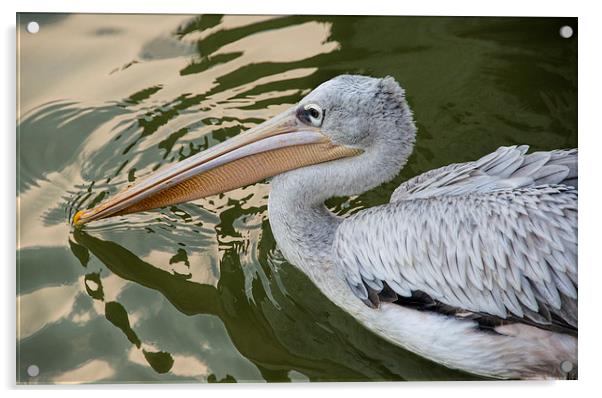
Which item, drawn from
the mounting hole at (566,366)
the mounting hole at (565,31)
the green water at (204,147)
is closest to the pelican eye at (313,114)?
the green water at (204,147)

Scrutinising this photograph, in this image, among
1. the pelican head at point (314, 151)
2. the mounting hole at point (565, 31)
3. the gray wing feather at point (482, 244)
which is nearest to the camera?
the gray wing feather at point (482, 244)

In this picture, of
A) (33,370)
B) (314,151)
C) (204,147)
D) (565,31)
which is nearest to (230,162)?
(204,147)

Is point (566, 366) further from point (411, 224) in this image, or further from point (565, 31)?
point (565, 31)

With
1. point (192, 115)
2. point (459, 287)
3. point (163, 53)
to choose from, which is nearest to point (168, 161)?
point (192, 115)

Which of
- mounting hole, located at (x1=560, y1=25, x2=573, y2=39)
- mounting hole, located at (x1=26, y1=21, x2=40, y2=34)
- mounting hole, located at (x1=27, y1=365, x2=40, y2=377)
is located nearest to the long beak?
mounting hole, located at (x1=27, y1=365, x2=40, y2=377)

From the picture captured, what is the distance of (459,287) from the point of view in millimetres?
2207

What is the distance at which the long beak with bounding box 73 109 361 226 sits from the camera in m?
2.37

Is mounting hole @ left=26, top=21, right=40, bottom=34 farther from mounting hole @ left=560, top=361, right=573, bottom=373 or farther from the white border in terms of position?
mounting hole @ left=560, top=361, right=573, bottom=373

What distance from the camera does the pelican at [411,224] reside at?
2191mm

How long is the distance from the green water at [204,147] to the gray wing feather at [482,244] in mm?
119

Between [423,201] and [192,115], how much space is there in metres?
0.76

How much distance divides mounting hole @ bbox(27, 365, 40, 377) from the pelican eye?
1088 millimetres
